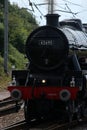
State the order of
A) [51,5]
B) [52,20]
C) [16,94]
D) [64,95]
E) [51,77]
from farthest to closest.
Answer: [51,5], [52,20], [51,77], [16,94], [64,95]

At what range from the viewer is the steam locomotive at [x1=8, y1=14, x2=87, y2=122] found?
541 inches

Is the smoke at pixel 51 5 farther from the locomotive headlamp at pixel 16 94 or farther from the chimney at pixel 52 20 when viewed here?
the locomotive headlamp at pixel 16 94

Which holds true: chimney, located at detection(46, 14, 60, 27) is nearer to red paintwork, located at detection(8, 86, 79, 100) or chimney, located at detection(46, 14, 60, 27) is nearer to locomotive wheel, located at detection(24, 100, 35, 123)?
red paintwork, located at detection(8, 86, 79, 100)

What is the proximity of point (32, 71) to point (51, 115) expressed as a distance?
1.45 metres

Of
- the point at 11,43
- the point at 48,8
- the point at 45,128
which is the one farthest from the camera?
the point at 11,43

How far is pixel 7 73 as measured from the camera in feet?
99.6

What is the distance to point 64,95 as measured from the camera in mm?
13469

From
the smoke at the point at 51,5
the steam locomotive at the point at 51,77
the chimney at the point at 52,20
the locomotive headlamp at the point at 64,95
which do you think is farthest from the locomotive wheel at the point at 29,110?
the smoke at the point at 51,5

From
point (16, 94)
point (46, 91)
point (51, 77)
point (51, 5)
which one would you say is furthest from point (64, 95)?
point (51, 5)

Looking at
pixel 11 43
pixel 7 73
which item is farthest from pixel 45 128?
pixel 11 43

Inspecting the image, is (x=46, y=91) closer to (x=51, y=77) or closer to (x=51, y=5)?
(x=51, y=77)

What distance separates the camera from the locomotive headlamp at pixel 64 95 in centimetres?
1344

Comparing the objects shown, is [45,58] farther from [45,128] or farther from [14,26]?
[14,26]

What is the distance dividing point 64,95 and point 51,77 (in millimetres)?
874
